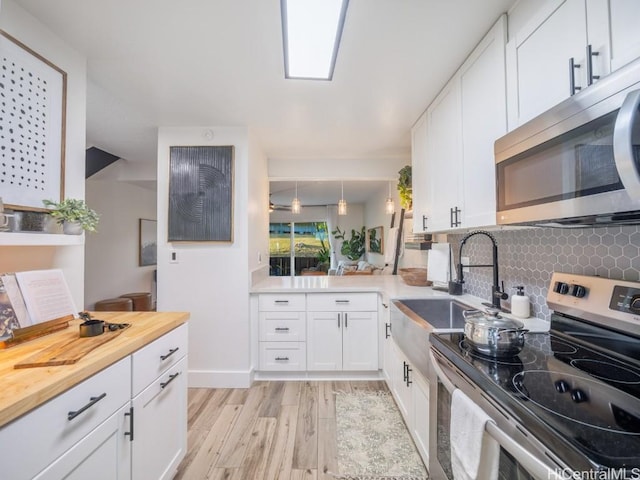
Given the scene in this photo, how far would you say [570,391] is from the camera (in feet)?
2.57

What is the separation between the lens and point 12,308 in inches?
42.6

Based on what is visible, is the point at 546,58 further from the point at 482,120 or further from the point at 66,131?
the point at 66,131

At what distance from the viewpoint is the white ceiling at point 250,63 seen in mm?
1301

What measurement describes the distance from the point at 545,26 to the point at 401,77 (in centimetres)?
85

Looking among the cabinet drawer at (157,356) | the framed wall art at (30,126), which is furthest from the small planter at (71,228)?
the cabinet drawer at (157,356)

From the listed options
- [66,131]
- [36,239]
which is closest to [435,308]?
[36,239]

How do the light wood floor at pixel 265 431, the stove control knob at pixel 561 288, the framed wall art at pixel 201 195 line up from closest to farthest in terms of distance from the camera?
1. the stove control knob at pixel 561 288
2. the light wood floor at pixel 265 431
3. the framed wall art at pixel 201 195

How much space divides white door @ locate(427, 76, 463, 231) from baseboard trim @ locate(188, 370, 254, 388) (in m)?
2.10

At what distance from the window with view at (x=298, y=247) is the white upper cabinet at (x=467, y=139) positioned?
5.65 meters

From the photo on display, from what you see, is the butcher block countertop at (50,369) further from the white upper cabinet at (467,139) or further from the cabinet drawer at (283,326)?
the white upper cabinet at (467,139)

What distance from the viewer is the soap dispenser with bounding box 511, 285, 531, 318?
149cm

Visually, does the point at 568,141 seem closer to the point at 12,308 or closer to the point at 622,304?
the point at 622,304

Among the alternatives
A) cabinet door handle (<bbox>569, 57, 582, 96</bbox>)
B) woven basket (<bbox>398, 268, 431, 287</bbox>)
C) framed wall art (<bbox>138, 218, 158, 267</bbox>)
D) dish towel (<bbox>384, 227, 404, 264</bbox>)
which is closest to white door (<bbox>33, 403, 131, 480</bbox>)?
cabinet door handle (<bbox>569, 57, 582, 96</bbox>)

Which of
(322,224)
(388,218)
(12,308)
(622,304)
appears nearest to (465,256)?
(622,304)
